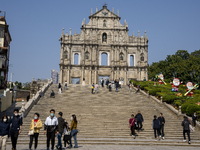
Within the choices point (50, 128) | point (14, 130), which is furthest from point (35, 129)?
point (14, 130)

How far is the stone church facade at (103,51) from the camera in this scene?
55.4 meters

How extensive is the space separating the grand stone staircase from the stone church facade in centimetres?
1880

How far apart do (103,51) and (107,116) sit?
35.1m

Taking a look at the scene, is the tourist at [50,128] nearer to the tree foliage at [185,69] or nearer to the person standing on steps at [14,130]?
the person standing on steps at [14,130]

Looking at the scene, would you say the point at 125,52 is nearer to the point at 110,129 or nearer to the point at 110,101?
the point at 110,101

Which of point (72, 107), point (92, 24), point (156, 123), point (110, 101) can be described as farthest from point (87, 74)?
point (156, 123)

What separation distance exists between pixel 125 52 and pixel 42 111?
114 feet

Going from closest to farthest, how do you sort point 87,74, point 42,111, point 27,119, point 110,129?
point 110,129, point 27,119, point 42,111, point 87,74

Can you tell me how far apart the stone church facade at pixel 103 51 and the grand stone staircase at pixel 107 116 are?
740 inches

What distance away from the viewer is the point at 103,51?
5650cm

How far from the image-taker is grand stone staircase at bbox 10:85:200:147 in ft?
52.8

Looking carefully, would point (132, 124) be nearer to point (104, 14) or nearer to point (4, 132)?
point (4, 132)

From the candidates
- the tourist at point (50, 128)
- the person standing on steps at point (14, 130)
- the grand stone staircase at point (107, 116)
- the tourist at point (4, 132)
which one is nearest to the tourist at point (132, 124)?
the grand stone staircase at point (107, 116)

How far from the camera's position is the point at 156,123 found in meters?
16.6
